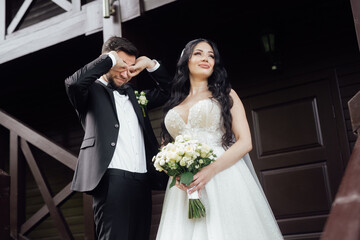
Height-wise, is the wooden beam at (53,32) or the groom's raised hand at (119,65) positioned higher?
the wooden beam at (53,32)

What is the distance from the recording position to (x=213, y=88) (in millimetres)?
3459

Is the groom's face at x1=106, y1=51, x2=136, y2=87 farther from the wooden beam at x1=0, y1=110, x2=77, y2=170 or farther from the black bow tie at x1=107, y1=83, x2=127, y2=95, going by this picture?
the wooden beam at x1=0, y1=110, x2=77, y2=170

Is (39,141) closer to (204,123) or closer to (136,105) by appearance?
(136,105)

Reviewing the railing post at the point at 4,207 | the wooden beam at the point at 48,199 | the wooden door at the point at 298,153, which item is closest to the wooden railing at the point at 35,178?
the wooden beam at the point at 48,199

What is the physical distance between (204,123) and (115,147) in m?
0.72

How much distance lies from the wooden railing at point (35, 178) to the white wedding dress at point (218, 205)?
1.69 metres

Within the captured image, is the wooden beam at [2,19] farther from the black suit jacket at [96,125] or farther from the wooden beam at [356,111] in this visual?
the wooden beam at [356,111]

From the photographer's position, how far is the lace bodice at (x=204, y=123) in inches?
129

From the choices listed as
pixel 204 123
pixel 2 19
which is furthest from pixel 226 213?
pixel 2 19

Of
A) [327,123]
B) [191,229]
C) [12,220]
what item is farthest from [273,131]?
[12,220]

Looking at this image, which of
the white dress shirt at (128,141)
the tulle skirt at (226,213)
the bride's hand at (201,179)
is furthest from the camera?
the white dress shirt at (128,141)

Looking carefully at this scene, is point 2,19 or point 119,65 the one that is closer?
point 119,65

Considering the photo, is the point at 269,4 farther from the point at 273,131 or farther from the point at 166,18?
the point at 273,131

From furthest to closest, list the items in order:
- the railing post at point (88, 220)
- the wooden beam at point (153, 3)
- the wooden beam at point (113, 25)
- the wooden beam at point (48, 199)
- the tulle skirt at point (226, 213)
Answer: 1. the wooden beam at point (48, 199)
2. the wooden beam at point (113, 25)
3. the wooden beam at point (153, 3)
4. the railing post at point (88, 220)
5. the tulle skirt at point (226, 213)
